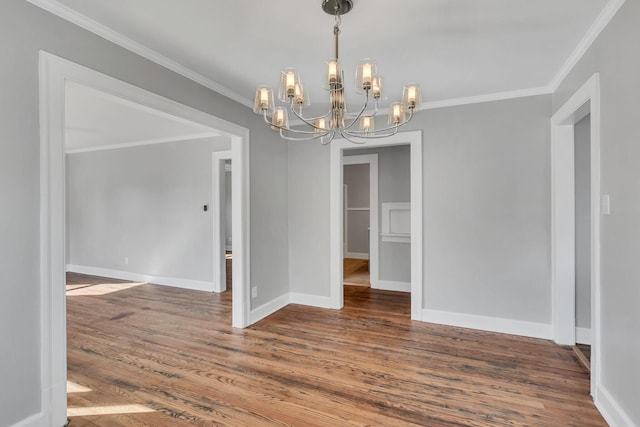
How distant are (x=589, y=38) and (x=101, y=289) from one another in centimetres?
654

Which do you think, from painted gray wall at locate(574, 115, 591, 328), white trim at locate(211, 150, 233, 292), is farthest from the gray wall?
white trim at locate(211, 150, 233, 292)

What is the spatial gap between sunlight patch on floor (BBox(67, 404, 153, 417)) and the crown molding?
8.01ft

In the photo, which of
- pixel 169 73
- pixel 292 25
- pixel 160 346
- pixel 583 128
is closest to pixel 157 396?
pixel 160 346

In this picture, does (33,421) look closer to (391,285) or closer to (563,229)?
(563,229)

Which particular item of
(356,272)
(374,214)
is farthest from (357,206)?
(374,214)

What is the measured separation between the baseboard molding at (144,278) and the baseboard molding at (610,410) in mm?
4587

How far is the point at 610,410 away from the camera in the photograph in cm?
193

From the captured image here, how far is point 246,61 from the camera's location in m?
2.62

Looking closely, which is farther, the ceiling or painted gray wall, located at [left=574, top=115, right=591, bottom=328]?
painted gray wall, located at [left=574, top=115, right=591, bottom=328]

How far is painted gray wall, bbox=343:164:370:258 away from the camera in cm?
819

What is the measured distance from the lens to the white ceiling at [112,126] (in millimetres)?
3535

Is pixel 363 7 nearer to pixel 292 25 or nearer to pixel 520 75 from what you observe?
pixel 292 25

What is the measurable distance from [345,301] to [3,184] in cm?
375

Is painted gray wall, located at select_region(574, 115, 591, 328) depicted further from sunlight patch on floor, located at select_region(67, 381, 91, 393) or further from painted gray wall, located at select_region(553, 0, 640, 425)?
sunlight patch on floor, located at select_region(67, 381, 91, 393)
